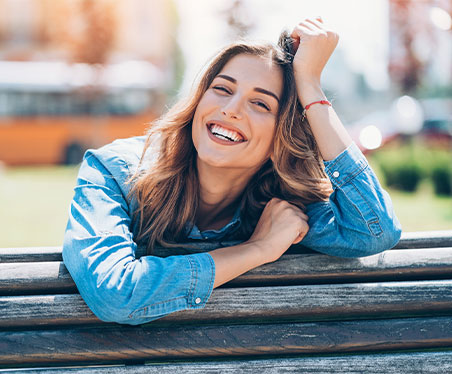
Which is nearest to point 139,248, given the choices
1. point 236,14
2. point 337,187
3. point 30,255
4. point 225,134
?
point 30,255

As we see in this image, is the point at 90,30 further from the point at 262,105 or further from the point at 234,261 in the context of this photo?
the point at 234,261

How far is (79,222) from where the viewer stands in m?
1.72

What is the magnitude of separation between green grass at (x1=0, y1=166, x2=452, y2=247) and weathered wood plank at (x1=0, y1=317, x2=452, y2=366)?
4509 millimetres

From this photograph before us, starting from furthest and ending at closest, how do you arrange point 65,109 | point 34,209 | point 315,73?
point 65,109 → point 34,209 → point 315,73

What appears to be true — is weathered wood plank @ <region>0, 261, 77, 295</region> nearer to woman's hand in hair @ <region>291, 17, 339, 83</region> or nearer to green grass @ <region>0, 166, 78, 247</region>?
woman's hand in hair @ <region>291, 17, 339, 83</region>

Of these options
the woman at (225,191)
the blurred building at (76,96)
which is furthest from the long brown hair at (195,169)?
the blurred building at (76,96)

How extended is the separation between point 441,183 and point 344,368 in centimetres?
891

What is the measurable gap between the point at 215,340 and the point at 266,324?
0.16 meters

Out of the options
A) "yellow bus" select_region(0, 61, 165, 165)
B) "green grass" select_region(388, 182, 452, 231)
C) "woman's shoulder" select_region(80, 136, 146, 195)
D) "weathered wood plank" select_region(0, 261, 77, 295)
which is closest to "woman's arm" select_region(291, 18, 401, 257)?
"woman's shoulder" select_region(80, 136, 146, 195)

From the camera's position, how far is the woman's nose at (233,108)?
205 cm

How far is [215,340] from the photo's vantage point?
160 centimetres

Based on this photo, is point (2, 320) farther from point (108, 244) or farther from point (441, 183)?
point (441, 183)

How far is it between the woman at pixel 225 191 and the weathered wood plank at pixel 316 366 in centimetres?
16

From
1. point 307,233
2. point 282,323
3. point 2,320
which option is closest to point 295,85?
point 307,233
